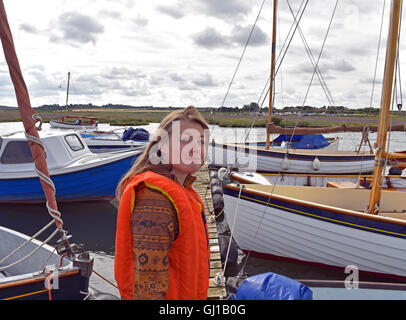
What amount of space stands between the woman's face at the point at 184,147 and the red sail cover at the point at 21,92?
5.24 ft

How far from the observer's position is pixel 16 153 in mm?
9383

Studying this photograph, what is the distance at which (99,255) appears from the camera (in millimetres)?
7422

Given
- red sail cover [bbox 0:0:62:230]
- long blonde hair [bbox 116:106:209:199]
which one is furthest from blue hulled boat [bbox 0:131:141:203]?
long blonde hair [bbox 116:106:209:199]

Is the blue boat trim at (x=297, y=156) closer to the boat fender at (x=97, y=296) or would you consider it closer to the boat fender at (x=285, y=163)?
the boat fender at (x=285, y=163)

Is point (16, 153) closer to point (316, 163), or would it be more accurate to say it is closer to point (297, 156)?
point (297, 156)

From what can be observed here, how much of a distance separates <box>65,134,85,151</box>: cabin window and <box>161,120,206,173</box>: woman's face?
9.49m

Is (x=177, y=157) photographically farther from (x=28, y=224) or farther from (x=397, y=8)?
(x=28, y=224)

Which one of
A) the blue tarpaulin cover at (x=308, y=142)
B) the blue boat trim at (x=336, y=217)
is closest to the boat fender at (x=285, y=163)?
the blue tarpaulin cover at (x=308, y=142)

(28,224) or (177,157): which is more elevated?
(177,157)

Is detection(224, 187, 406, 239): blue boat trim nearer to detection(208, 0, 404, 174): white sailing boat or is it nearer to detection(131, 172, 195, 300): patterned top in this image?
detection(131, 172, 195, 300): patterned top

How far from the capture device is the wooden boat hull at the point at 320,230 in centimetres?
536

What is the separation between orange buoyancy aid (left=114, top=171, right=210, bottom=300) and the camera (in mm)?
1462
